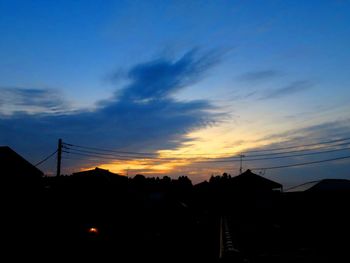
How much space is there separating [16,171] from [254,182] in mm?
35621

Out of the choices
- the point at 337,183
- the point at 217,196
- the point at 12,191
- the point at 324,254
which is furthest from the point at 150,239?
the point at 217,196

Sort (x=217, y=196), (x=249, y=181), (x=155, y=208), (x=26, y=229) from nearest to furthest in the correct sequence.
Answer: (x=26, y=229) → (x=155, y=208) → (x=249, y=181) → (x=217, y=196)

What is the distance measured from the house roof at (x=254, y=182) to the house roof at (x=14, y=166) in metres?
32.5

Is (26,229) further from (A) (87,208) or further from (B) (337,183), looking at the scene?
(B) (337,183)

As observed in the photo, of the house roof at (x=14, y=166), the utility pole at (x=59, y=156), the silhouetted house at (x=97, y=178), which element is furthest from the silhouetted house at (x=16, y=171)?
the silhouetted house at (x=97, y=178)

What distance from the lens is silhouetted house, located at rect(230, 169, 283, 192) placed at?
54.9 meters

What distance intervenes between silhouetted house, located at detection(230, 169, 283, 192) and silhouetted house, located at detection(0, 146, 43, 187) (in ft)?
106

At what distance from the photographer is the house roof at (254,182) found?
2161 inches

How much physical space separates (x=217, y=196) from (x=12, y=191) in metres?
42.4

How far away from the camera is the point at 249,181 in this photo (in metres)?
56.6

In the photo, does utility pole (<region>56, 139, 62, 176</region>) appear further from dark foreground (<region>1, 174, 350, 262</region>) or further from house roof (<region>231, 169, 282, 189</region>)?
house roof (<region>231, 169, 282, 189</region>)

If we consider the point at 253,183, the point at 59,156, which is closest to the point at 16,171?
the point at 59,156

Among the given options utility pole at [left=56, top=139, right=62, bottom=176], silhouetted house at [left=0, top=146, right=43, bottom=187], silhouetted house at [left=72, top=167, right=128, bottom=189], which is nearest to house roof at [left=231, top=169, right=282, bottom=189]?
silhouetted house at [left=72, top=167, right=128, bottom=189]

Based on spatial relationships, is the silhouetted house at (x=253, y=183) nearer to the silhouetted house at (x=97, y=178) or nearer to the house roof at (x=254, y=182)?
the house roof at (x=254, y=182)
